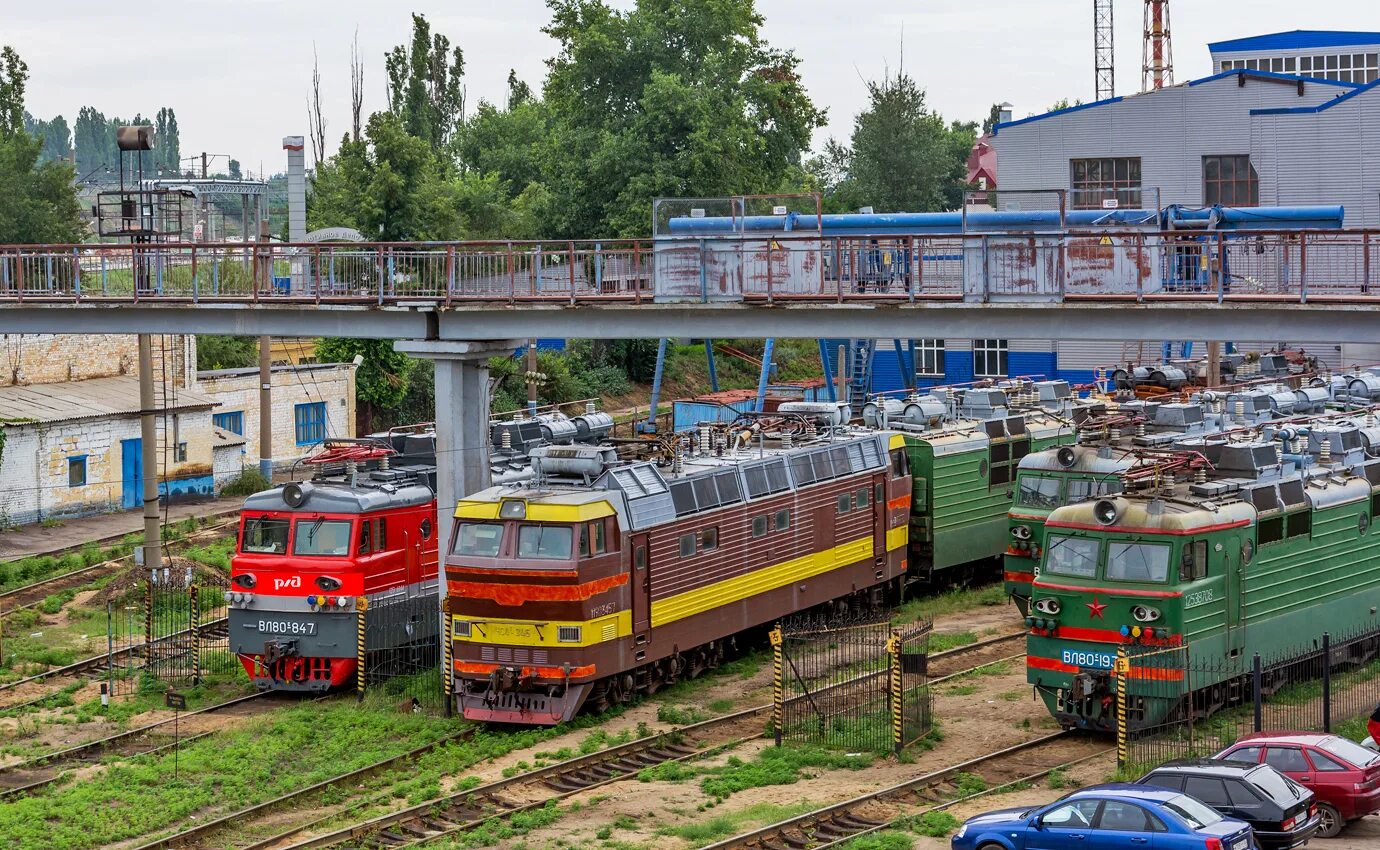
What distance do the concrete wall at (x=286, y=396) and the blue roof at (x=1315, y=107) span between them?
101 feet

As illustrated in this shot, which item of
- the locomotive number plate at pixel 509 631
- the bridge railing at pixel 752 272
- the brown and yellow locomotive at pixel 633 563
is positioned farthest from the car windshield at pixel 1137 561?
the locomotive number plate at pixel 509 631

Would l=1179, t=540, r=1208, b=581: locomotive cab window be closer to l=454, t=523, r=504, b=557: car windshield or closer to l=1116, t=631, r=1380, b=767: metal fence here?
l=1116, t=631, r=1380, b=767: metal fence

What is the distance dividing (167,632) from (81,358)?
1916 cm

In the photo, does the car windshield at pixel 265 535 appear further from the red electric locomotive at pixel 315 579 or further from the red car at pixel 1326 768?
the red car at pixel 1326 768

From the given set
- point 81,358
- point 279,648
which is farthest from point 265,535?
point 81,358

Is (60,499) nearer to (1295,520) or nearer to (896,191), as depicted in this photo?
(1295,520)

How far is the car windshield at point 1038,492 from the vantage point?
95.8ft

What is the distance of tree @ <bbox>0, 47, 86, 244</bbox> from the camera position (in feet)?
222

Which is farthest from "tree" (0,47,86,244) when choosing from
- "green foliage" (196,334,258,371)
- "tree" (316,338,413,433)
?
"tree" (316,338,413,433)

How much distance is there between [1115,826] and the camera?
58.6 feet

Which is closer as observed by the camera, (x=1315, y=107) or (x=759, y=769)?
(x=759, y=769)

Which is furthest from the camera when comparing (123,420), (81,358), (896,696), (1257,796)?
(81,358)

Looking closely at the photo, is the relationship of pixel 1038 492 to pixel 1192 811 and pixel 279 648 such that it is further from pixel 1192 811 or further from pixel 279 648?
pixel 279 648

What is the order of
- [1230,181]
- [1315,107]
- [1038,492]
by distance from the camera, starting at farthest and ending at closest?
[1230,181] → [1315,107] → [1038,492]
